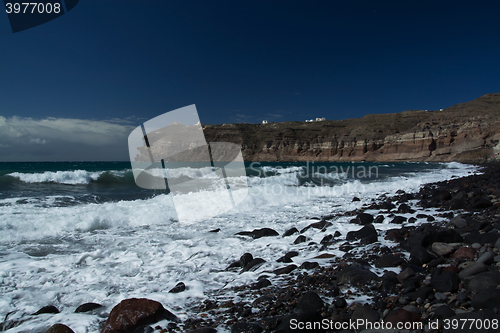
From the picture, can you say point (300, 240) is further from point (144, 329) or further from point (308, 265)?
point (144, 329)

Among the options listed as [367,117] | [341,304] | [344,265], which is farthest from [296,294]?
[367,117]

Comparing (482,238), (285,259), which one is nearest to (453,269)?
(482,238)

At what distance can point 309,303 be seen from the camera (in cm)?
249

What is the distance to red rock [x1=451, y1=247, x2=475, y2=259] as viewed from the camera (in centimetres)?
302

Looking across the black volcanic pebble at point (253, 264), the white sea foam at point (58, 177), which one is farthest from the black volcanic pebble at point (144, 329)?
the white sea foam at point (58, 177)

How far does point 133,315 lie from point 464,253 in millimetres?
4008

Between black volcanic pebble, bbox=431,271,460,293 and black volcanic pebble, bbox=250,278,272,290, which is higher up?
black volcanic pebble, bbox=431,271,460,293

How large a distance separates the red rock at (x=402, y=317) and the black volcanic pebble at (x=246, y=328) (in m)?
1.12

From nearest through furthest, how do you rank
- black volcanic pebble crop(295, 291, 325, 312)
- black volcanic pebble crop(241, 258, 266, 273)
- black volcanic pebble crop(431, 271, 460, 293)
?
black volcanic pebble crop(431, 271, 460, 293)
black volcanic pebble crop(295, 291, 325, 312)
black volcanic pebble crop(241, 258, 266, 273)

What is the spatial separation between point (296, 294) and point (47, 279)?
372 centimetres

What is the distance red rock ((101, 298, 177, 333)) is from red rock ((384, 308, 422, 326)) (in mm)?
2131

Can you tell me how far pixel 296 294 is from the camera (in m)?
2.83

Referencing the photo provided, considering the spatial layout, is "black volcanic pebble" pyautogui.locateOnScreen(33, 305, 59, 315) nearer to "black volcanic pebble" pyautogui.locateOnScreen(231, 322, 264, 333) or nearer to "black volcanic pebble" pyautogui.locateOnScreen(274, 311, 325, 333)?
"black volcanic pebble" pyautogui.locateOnScreen(231, 322, 264, 333)

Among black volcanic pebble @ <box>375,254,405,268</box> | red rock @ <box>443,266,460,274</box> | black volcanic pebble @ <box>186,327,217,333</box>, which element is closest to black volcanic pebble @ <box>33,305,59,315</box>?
black volcanic pebble @ <box>186,327,217,333</box>
